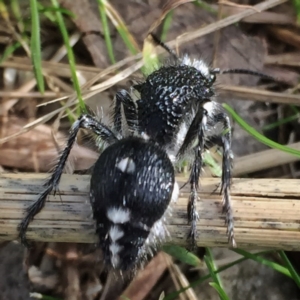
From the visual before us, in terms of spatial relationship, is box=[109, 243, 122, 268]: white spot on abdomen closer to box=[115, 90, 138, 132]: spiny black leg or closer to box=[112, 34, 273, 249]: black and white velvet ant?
box=[112, 34, 273, 249]: black and white velvet ant

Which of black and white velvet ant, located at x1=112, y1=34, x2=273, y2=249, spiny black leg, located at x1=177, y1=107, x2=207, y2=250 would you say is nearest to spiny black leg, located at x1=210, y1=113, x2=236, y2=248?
black and white velvet ant, located at x1=112, y1=34, x2=273, y2=249

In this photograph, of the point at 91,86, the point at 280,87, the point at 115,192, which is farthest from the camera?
the point at 280,87

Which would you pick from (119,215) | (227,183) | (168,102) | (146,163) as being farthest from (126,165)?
(168,102)

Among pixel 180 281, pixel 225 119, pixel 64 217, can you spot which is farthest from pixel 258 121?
pixel 64 217

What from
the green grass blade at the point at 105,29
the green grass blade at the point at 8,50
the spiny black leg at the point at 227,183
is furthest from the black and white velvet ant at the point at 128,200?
the green grass blade at the point at 8,50

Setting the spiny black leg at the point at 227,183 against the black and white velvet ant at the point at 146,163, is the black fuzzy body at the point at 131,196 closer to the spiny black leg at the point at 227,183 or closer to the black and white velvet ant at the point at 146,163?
the black and white velvet ant at the point at 146,163

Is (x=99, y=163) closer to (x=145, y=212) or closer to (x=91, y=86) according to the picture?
(x=145, y=212)
